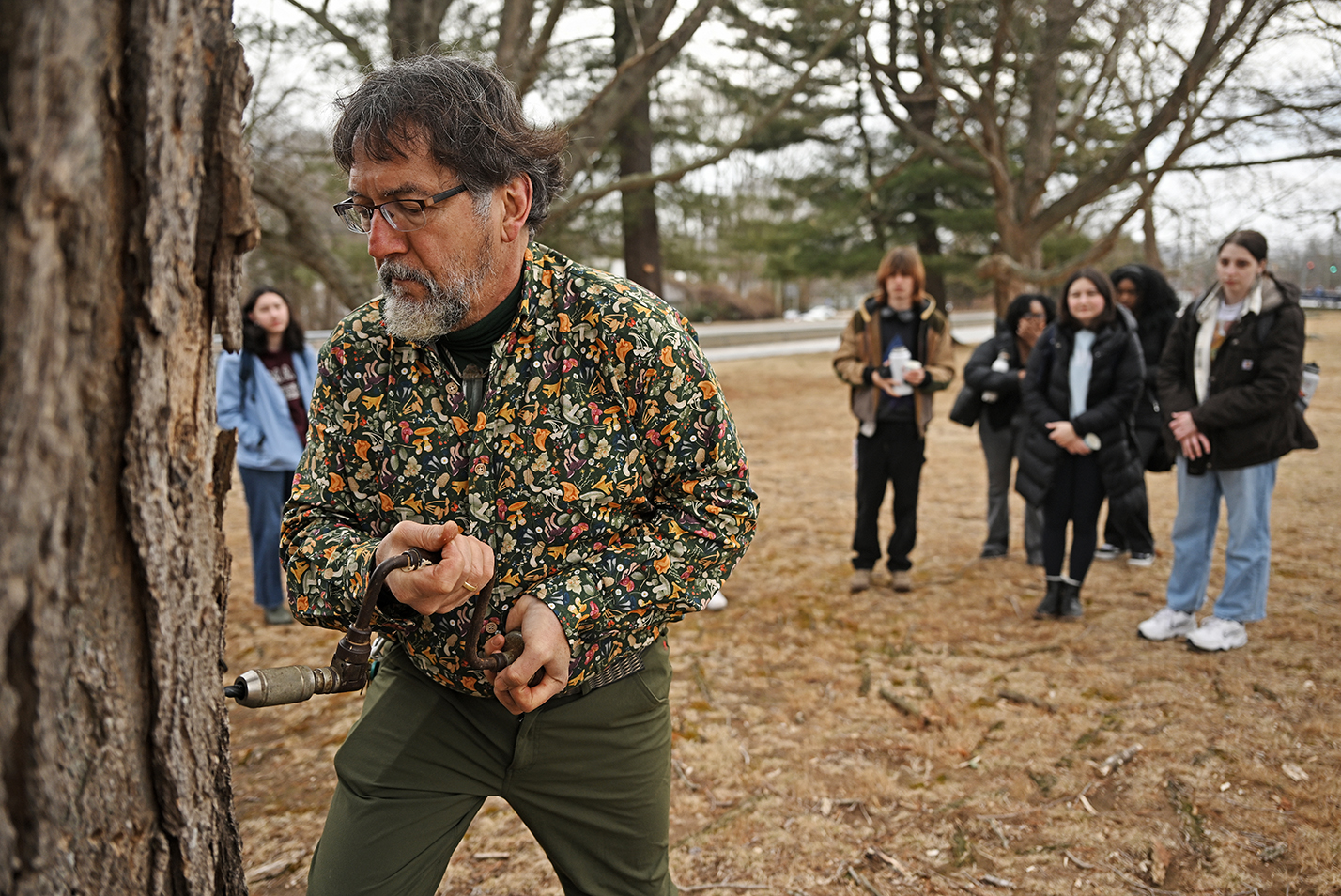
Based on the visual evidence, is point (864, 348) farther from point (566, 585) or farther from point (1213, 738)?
point (566, 585)

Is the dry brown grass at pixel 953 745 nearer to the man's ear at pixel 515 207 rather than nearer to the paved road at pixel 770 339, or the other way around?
the man's ear at pixel 515 207

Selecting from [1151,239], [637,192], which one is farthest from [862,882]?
[1151,239]

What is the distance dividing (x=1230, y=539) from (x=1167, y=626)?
569 millimetres

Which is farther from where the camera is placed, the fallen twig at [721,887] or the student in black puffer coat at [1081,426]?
the student in black puffer coat at [1081,426]

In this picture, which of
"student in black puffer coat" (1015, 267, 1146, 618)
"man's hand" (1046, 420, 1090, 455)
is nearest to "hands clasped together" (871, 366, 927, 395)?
"student in black puffer coat" (1015, 267, 1146, 618)

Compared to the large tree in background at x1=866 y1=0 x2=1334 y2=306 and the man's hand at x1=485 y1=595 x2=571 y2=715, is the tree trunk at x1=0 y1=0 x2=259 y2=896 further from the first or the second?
the large tree in background at x1=866 y1=0 x2=1334 y2=306

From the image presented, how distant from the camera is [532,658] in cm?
167

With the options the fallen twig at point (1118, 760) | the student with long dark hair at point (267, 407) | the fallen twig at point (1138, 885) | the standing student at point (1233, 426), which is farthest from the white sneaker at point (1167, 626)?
the student with long dark hair at point (267, 407)

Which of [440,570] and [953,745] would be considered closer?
[440,570]

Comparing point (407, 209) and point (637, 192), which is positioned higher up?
point (637, 192)

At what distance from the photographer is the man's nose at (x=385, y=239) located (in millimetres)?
1791

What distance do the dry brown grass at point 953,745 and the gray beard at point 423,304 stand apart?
2.10 m

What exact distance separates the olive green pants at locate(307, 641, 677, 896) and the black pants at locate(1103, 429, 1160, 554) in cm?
505

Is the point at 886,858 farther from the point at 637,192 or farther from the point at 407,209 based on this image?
the point at 637,192
